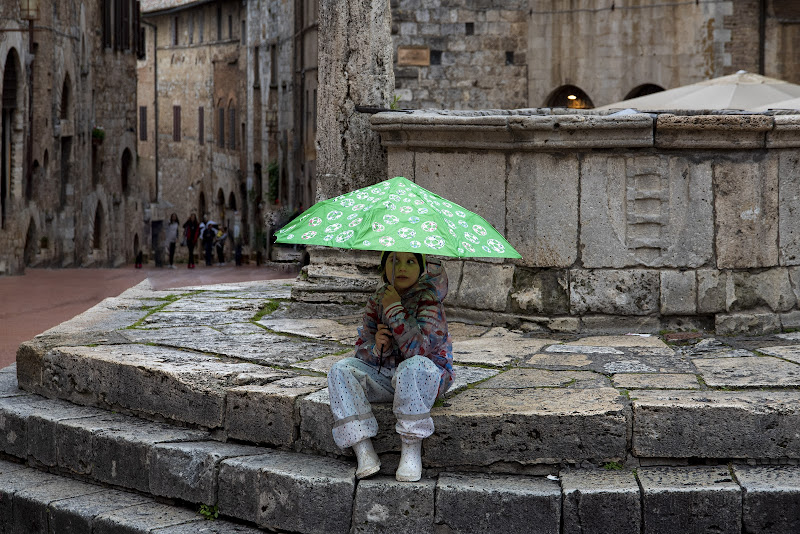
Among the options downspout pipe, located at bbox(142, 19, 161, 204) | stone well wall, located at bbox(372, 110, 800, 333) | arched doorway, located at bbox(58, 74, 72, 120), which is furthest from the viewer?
downspout pipe, located at bbox(142, 19, 161, 204)

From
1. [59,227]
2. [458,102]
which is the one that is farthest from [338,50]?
[59,227]

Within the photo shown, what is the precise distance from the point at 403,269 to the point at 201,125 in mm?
34599

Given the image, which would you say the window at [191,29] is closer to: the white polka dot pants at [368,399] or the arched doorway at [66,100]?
the arched doorway at [66,100]

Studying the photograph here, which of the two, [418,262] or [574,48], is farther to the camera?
[574,48]

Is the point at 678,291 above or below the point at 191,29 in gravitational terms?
below

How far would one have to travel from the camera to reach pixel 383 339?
4641 millimetres

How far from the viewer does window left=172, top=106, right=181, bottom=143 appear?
40.0m

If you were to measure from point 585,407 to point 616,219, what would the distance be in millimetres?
1945

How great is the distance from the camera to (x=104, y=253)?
25.0 m

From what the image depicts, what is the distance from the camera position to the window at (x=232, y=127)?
3453 centimetres

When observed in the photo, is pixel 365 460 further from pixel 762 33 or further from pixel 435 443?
pixel 762 33

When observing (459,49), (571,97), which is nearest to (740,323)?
(459,49)

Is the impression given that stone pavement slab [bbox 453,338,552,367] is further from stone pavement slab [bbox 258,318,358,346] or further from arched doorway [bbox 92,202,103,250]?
arched doorway [bbox 92,202,103,250]

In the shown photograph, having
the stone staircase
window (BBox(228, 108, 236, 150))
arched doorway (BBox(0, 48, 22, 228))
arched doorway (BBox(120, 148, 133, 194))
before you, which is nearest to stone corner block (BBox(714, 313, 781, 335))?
the stone staircase
